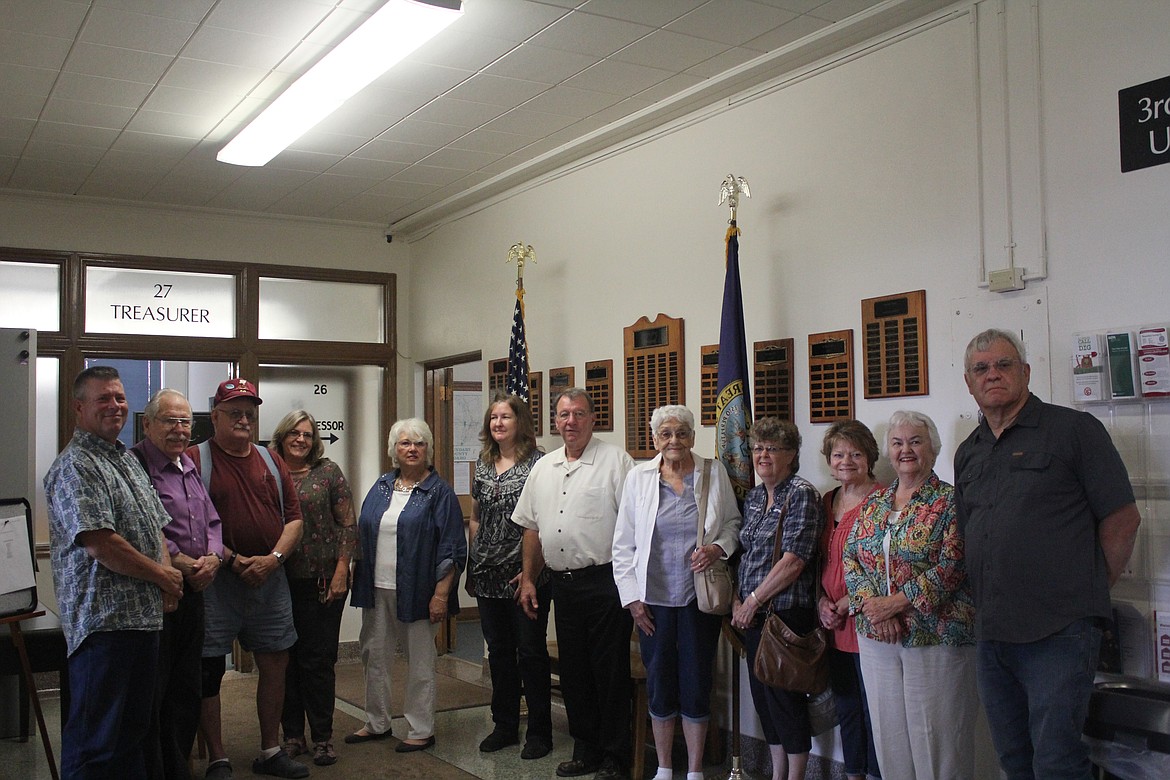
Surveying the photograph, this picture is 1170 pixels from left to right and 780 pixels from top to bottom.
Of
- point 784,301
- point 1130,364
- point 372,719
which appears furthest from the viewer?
point 372,719

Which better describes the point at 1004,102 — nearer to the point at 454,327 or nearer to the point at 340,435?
the point at 454,327

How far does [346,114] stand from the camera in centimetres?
501

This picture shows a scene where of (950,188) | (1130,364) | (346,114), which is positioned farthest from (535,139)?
(1130,364)

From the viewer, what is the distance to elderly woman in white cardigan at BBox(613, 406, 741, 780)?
3.94m

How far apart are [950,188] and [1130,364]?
0.93m

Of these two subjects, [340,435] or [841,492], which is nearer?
[841,492]

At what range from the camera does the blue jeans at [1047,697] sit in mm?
2758

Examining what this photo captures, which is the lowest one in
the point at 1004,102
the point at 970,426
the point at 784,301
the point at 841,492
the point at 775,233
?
the point at 841,492

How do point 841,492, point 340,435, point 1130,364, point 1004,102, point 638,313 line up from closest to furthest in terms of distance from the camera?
1. point 1130,364
2. point 1004,102
3. point 841,492
4. point 638,313
5. point 340,435

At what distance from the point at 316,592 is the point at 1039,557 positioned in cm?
299

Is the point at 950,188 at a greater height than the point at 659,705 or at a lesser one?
greater

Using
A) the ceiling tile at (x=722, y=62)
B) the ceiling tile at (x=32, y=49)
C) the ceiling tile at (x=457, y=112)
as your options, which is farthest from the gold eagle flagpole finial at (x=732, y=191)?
the ceiling tile at (x=32, y=49)

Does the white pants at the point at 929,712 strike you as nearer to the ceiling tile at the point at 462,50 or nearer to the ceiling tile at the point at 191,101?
the ceiling tile at the point at 462,50

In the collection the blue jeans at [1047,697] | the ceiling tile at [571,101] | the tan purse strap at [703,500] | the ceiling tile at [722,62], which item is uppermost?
the ceiling tile at [722,62]
